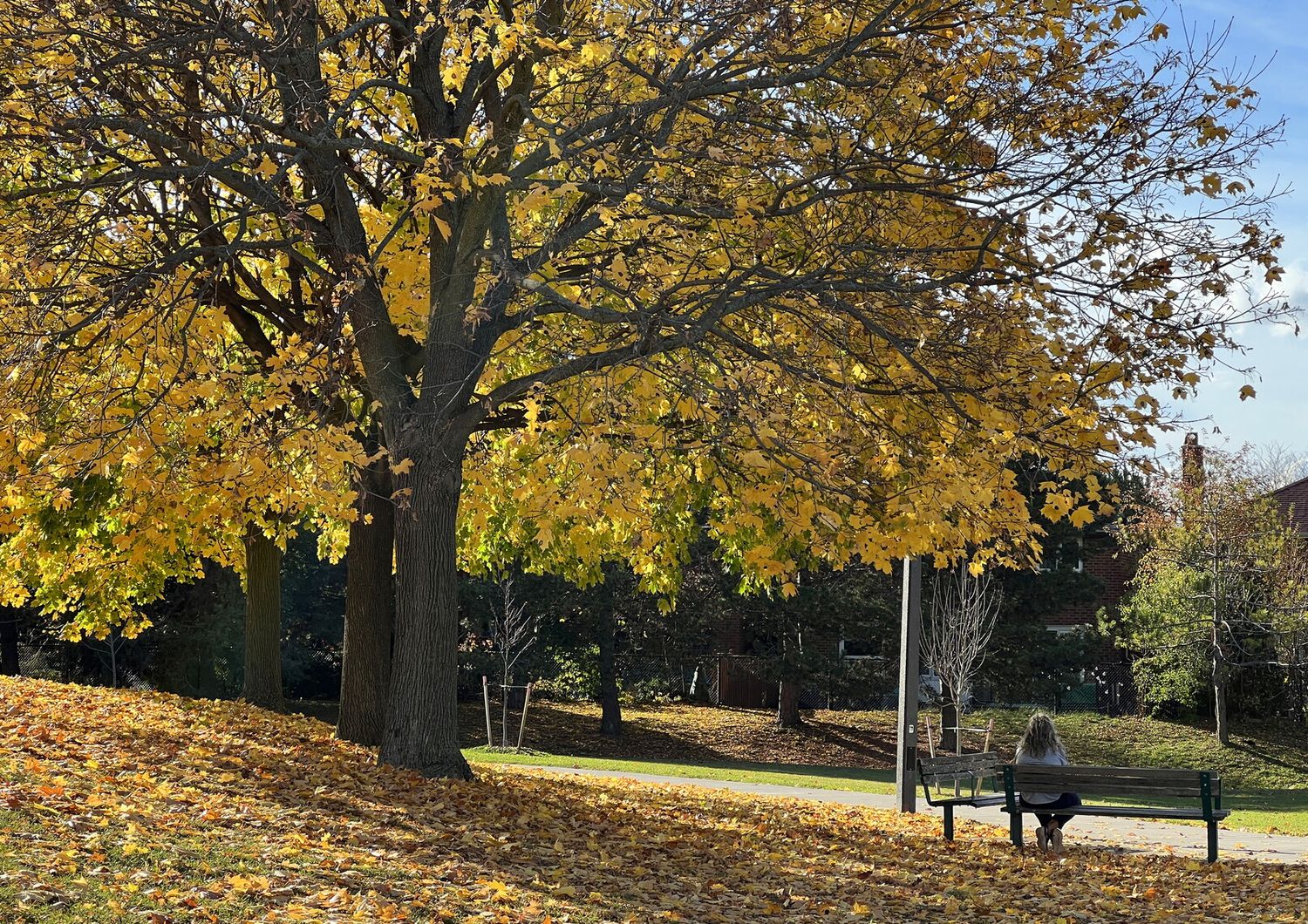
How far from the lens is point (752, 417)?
8719 millimetres


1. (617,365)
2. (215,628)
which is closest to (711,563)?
(215,628)

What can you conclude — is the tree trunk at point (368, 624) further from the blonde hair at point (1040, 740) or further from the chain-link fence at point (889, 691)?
the chain-link fence at point (889, 691)

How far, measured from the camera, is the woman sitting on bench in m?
12.4

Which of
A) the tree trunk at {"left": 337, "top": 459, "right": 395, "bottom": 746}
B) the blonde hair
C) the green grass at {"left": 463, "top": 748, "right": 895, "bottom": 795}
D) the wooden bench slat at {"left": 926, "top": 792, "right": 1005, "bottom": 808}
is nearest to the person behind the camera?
the wooden bench slat at {"left": 926, "top": 792, "right": 1005, "bottom": 808}

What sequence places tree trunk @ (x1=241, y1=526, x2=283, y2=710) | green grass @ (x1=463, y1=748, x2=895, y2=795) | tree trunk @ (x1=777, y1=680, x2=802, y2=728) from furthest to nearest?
tree trunk @ (x1=777, y1=680, x2=802, y2=728), green grass @ (x1=463, y1=748, x2=895, y2=795), tree trunk @ (x1=241, y1=526, x2=283, y2=710)

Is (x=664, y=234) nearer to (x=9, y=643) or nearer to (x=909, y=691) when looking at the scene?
(x=909, y=691)

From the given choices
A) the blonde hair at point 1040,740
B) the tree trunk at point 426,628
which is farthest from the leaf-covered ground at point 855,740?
the tree trunk at point 426,628

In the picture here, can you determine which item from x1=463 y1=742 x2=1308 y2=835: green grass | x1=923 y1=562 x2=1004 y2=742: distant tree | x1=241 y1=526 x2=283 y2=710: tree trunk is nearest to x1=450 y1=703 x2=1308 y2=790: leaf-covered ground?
x1=463 y1=742 x2=1308 y2=835: green grass

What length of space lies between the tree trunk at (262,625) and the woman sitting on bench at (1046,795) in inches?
412

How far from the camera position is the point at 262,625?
18625mm

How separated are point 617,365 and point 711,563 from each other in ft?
81.0

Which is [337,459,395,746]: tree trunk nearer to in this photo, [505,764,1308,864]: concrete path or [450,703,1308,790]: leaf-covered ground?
[505,764,1308,864]: concrete path

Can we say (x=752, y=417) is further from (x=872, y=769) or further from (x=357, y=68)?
(x=872, y=769)

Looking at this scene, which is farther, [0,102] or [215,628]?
[215,628]
